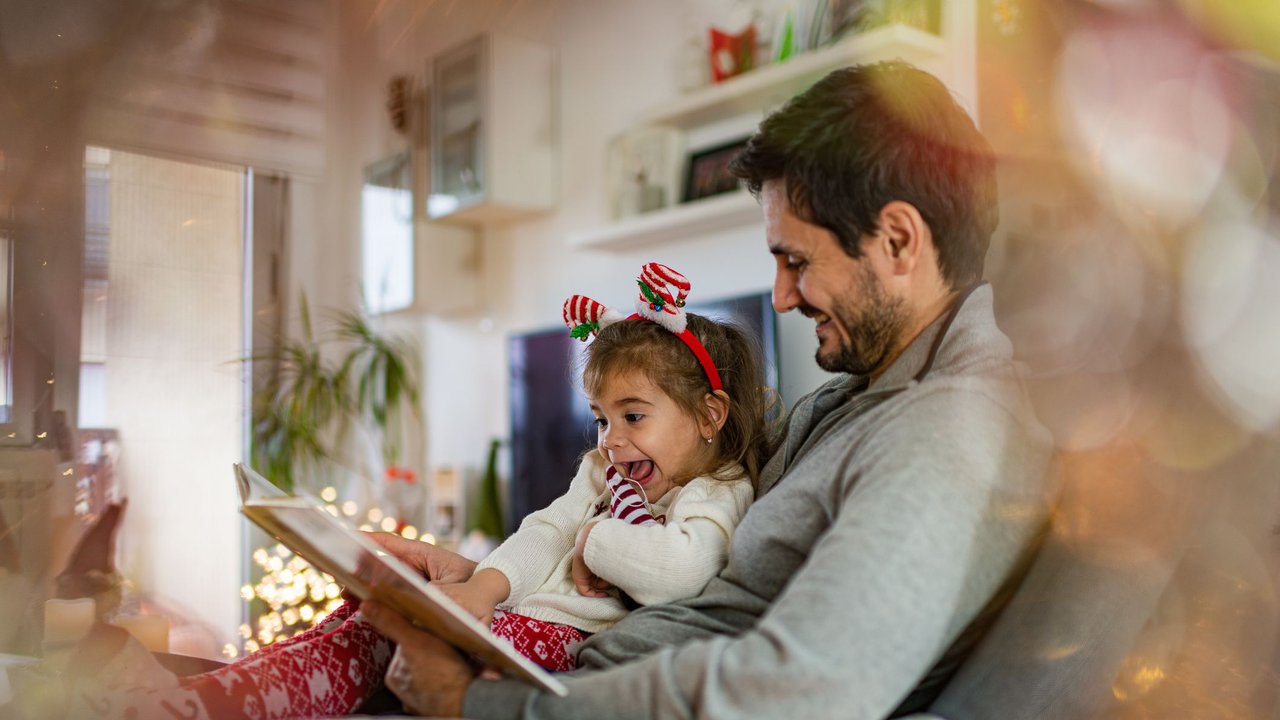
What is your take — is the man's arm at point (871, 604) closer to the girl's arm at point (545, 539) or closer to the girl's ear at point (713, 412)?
the girl's arm at point (545, 539)

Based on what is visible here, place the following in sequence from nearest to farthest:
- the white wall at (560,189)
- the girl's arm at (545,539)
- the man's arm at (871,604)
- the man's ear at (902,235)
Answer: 1. the man's arm at (871,604)
2. the man's ear at (902,235)
3. the girl's arm at (545,539)
4. the white wall at (560,189)

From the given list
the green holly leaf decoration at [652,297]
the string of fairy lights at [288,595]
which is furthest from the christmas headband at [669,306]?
the string of fairy lights at [288,595]

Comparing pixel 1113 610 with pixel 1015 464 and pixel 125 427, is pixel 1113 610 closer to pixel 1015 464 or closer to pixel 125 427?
pixel 1015 464

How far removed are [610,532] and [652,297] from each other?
0.37 metres

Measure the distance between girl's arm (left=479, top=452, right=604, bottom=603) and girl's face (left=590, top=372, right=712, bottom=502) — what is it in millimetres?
86

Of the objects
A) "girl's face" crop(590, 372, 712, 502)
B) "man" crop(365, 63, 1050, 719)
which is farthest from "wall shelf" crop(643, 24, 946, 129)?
"man" crop(365, 63, 1050, 719)

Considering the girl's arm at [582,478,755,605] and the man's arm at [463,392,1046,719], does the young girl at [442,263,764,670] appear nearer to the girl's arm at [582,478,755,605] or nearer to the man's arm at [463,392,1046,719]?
the girl's arm at [582,478,755,605]

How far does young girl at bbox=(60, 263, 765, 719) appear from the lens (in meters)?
1.03

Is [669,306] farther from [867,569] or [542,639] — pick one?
[867,569]

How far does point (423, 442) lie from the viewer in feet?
14.6

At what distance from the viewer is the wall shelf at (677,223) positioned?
2.90 m

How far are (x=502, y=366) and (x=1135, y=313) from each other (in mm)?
3033

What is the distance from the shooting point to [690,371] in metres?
1.39

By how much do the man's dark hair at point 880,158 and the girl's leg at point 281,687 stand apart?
0.66 m
